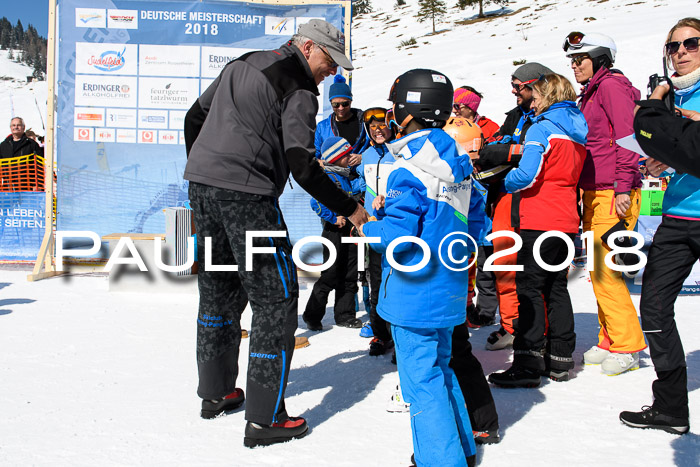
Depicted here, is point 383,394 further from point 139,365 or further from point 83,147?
point 83,147

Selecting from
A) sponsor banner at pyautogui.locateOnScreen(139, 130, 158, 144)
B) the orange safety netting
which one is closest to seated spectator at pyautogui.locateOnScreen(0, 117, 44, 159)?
the orange safety netting

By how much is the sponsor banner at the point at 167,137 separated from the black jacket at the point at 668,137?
6.60 metres

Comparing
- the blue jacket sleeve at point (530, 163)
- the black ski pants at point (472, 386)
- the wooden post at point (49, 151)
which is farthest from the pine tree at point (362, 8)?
the black ski pants at point (472, 386)

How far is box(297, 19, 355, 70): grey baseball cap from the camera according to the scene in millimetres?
3039

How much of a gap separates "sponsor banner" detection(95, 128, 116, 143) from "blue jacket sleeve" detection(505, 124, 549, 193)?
5.78m

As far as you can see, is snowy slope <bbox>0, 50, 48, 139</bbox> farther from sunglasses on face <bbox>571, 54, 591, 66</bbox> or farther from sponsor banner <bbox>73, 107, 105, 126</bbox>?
sunglasses on face <bbox>571, 54, 591, 66</bbox>

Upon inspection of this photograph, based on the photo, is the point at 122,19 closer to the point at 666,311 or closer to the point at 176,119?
the point at 176,119

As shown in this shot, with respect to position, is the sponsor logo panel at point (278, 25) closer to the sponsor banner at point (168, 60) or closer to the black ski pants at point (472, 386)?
the sponsor banner at point (168, 60)

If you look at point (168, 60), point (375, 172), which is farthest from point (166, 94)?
point (375, 172)

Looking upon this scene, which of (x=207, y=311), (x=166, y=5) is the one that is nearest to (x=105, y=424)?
(x=207, y=311)

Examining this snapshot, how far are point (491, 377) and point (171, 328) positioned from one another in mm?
2874

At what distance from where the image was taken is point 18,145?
408 inches

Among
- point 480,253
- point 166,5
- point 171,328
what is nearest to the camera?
point 171,328

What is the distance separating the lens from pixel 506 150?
153 inches
